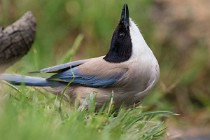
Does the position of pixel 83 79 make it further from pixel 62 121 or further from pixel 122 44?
pixel 62 121

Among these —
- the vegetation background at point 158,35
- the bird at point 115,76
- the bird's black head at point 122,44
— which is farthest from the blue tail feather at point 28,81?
the vegetation background at point 158,35

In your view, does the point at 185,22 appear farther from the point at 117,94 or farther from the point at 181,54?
the point at 117,94

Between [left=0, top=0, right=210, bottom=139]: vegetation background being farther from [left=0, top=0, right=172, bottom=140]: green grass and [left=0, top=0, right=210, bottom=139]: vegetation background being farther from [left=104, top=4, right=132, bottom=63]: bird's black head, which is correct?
[left=104, top=4, right=132, bottom=63]: bird's black head

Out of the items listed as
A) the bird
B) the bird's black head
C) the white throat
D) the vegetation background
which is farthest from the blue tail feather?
the vegetation background

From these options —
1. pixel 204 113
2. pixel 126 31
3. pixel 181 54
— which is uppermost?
pixel 126 31

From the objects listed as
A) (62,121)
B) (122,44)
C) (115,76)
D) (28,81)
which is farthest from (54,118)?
(122,44)

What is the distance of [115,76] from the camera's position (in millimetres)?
4980

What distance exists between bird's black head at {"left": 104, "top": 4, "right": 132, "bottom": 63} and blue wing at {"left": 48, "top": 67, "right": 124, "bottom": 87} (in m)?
0.16

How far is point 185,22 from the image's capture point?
906 centimetres

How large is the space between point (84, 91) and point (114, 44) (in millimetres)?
392

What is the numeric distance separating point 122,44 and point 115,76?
0.26 meters

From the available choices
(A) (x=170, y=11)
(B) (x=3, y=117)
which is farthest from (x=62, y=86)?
(A) (x=170, y=11)

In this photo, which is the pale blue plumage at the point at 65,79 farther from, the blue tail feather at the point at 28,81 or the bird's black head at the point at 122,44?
the bird's black head at the point at 122,44

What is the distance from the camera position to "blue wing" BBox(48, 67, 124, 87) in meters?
4.98
